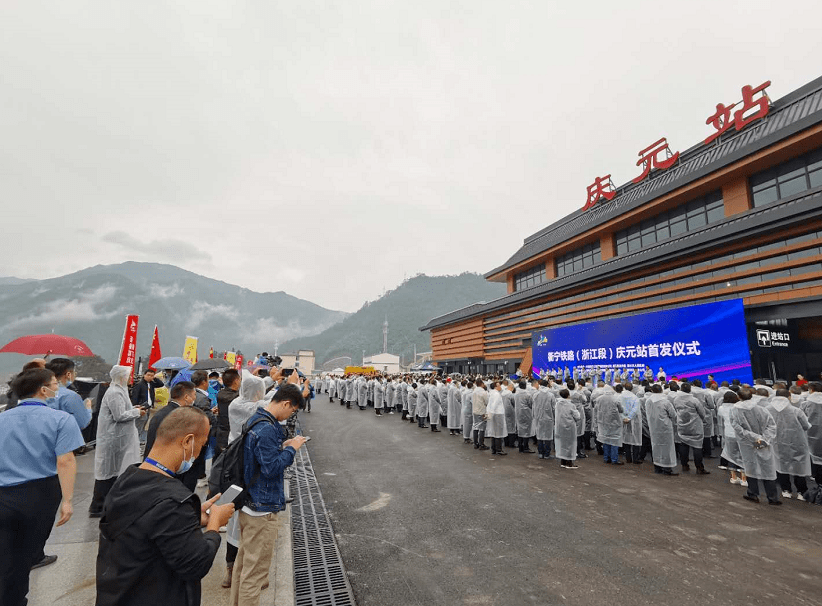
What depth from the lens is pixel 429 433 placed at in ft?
44.7

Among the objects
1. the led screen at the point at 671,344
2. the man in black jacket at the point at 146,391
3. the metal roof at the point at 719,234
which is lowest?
the man in black jacket at the point at 146,391

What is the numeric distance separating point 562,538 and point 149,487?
474 cm

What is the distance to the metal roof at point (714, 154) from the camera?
13555 millimetres

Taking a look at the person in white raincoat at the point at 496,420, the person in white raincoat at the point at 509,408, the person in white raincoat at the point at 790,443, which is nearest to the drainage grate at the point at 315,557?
the person in white raincoat at the point at 496,420

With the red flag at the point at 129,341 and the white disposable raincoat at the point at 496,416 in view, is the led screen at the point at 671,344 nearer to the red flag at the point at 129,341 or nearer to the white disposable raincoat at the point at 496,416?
the white disposable raincoat at the point at 496,416

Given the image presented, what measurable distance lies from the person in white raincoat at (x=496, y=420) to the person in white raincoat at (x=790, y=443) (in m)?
5.32

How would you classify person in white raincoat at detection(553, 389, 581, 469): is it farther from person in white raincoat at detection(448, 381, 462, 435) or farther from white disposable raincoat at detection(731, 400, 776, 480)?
person in white raincoat at detection(448, 381, 462, 435)

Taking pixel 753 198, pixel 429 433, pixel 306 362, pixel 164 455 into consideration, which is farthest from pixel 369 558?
pixel 306 362

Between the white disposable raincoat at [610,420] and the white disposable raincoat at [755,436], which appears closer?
the white disposable raincoat at [755,436]

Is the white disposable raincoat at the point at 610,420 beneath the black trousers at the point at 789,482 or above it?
above

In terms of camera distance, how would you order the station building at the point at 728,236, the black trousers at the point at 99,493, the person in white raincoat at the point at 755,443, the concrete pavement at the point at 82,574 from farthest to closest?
1. the station building at the point at 728,236
2. the person in white raincoat at the point at 755,443
3. the black trousers at the point at 99,493
4. the concrete pavement at the point at 82,574

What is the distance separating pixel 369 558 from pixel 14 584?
9.62ft

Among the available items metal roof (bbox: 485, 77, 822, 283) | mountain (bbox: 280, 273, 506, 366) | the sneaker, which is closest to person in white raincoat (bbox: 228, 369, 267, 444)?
the sneaker

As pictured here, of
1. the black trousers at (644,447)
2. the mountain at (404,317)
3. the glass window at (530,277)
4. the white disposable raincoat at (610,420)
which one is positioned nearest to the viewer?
the white disposable raincoat at (610,420)
